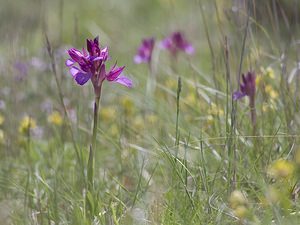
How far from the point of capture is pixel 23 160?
2.33 metres

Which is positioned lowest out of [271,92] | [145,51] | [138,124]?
[138,124]

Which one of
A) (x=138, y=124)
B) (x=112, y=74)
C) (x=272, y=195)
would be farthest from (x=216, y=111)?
(x=272, y=195)

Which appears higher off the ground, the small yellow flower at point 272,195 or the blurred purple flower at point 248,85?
the blurred purple flower at point 248,85

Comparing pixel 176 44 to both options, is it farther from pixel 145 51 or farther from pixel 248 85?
pixel 248 85

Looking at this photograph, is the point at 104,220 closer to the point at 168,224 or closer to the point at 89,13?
the point at 168,224

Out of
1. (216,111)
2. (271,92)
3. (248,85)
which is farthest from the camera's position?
(271,92)

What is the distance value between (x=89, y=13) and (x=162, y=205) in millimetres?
→ 3772

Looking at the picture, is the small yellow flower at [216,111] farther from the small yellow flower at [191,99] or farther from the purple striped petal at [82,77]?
the purple striped petal at [82,77]

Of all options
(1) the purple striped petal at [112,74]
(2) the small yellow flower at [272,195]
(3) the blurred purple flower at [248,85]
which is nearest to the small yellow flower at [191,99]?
(3) the blurred purple flower at [248,85]

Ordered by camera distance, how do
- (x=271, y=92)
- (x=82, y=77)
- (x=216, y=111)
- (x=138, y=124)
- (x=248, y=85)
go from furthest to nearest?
(x=138, y=124), (x=271, y=92), (x=216, y=111), (x=248, y=85), (x=82, y=77)

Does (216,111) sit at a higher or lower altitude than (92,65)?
lower

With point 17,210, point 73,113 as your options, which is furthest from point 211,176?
point 73,113

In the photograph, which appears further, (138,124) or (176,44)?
(176,44)

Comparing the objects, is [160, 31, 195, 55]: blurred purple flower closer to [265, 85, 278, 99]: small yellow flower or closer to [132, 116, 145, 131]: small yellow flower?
[132, 116, 145, 131]: small yellow flower
